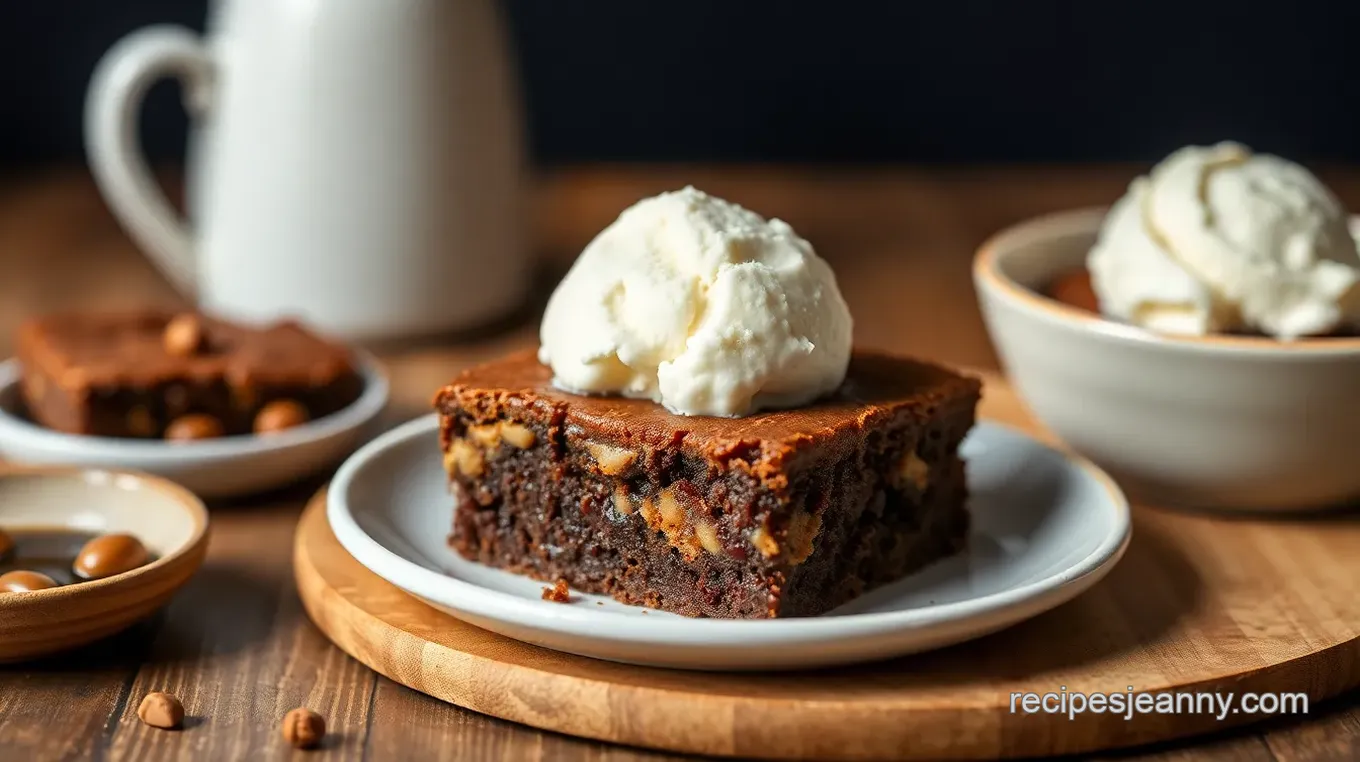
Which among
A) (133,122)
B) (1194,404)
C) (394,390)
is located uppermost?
(133,122)

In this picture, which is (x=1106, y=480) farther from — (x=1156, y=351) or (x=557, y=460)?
(x=557, y=460)

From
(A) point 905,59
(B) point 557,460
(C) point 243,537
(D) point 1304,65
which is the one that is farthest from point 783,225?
(D) point 1304,65

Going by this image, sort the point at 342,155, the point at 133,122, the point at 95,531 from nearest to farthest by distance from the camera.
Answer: the point at 95,531 → the point at 342,155 → the point at 133,122

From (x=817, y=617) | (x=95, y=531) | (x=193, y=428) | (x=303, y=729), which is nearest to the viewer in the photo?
(x=303, y=729)

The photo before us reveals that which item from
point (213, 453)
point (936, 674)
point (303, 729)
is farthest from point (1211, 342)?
point (213, 453)

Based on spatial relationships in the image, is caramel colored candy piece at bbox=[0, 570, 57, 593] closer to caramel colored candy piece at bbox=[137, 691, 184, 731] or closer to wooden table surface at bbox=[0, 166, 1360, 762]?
wooden table surface at bbox=[0, 166, 1360, 762]

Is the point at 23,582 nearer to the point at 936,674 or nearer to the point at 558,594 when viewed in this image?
the point at 558,594

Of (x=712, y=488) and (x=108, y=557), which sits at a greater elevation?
(x=712, y=488)

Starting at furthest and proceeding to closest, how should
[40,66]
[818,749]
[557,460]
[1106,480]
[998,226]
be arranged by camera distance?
1. [40,66]
2. [998,226]
3. [1106,480]
4. [557,460]
5. [818,749]
